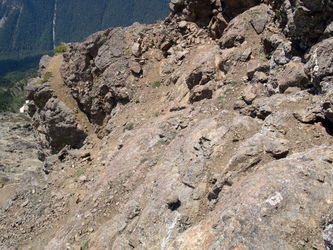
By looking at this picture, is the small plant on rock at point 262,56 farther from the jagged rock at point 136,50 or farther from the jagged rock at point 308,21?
the jagged rock at point 136,50

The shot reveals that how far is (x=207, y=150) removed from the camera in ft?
27.9

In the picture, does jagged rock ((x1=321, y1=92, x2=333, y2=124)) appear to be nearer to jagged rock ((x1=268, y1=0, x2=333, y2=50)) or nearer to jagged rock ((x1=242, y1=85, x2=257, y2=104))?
jagged rock ((x1=268, y1=0, x2=333, y2=50))

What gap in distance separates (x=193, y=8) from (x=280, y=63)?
12629 mm

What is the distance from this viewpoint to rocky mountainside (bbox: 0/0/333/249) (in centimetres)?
572

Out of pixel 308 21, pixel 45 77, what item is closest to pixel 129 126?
pixel 45 77

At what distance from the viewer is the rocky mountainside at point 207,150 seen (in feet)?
18.8

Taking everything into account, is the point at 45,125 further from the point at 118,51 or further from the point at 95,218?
the point at 95,218

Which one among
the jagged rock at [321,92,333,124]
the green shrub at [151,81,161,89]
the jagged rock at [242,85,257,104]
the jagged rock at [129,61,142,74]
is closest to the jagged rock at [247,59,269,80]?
the jagged rock at [242,85,257,104]

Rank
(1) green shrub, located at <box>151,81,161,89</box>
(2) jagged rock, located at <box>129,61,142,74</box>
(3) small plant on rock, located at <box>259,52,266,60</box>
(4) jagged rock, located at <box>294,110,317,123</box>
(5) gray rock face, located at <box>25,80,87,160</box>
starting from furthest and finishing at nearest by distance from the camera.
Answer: (5) gray rock face, located at <box>25,80,87,160</box>, (2) jagged rock, located at <box>129,61,142,74</box>, (1) green shrub, located at <box>151,81,161,89</box>, (3) small plant on rock, located at <box>259,52,266,60</box>, (4) jagged rock, located at <box>294,110,317,123</box>

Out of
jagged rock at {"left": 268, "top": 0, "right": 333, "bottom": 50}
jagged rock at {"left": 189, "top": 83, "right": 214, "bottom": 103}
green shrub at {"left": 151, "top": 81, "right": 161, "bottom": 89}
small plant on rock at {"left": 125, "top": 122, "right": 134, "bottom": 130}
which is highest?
jagged rock at {"left": 268, "top": 0, "right": 333, "bottom": 50}

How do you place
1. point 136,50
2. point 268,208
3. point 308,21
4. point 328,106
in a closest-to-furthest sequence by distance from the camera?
1. point 268,208
2. point 328,106
3. point 308,21
4. point 136,50

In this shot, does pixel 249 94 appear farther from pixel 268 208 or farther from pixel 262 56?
pixel 268 208

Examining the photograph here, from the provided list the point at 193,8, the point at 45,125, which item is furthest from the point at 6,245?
the point at 193,8

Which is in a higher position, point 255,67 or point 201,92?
point 255,67
